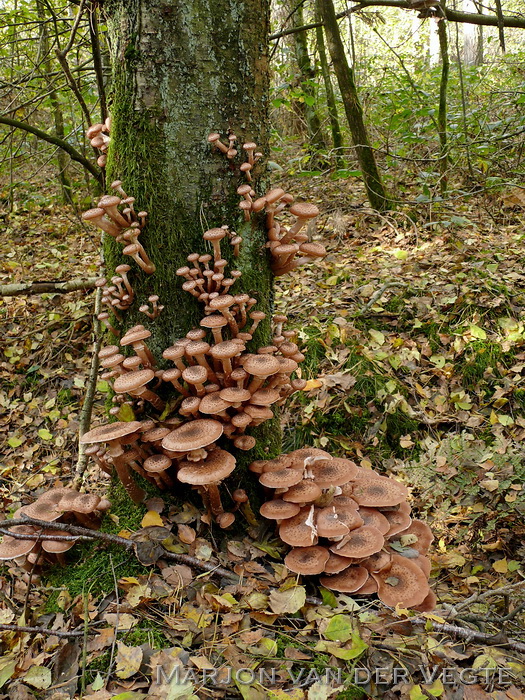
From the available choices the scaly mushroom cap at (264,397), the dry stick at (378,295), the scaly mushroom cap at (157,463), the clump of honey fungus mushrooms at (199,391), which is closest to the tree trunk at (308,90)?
the dry stick at (378,295)

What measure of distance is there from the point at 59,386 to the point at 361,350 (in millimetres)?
4114

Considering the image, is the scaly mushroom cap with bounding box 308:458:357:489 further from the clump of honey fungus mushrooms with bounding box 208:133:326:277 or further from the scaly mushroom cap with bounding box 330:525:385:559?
the clump of honey fungus mushrooms with bounding box 208:133:326:277

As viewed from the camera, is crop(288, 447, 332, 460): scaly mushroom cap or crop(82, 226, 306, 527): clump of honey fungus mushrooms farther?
crop(288, 447, 332, 460): scaly mushroom cap

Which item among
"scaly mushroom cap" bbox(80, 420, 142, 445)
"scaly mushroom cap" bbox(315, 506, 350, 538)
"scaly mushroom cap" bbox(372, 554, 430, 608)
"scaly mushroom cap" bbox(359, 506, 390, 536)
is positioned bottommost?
"scaly mushroom cap" bbox(372, 554, 430, 608)

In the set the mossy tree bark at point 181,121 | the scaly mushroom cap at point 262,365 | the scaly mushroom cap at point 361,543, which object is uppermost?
the mossy tree bark at point 181,121

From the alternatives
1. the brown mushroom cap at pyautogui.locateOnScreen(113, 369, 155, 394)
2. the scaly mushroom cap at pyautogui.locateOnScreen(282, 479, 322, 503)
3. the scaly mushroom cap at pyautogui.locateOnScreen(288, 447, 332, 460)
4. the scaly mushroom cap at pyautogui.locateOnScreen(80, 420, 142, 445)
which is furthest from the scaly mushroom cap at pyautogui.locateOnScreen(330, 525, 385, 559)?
the brown mushroom cap at pyautogui.locateOnScreen(113, 369, 155, 394)

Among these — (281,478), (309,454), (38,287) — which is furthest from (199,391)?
(38,287)

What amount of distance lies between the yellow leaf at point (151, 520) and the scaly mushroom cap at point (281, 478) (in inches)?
28.1

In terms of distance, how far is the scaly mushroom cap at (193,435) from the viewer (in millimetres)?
2750

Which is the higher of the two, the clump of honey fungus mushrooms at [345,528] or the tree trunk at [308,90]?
the tree trunk at [308,90]

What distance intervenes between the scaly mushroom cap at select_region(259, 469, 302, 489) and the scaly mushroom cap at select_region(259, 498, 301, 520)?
0.12m

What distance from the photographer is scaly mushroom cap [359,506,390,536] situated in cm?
319

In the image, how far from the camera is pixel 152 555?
2848 mm

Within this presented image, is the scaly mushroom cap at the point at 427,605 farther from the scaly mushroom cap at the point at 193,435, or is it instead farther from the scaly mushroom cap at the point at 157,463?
the scaly mushroom cap at the point at 157,463
